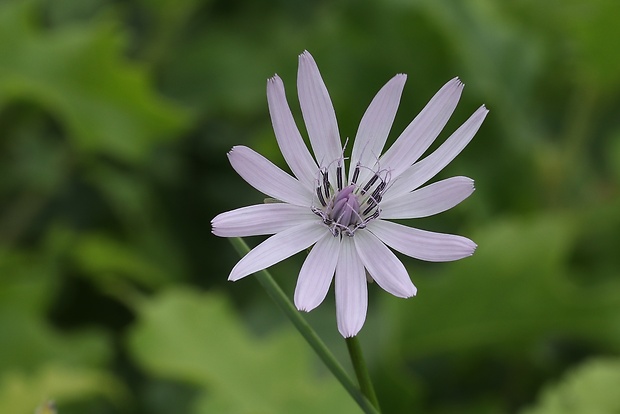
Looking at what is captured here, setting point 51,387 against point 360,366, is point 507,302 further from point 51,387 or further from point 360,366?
point 360,366

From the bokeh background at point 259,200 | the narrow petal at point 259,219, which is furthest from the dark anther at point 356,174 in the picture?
the bokeh background at point 259,200

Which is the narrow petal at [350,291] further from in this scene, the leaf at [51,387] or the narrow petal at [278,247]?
the leaf at [51,387]

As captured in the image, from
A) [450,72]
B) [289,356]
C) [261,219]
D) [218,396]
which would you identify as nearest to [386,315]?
[289,356]

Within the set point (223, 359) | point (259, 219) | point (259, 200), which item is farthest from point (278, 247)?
point (259, 200)

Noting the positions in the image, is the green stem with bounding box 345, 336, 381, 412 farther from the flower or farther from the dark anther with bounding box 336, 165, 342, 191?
the dark anther with bounding box 336, 165, 342, 191

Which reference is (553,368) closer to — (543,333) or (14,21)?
(543,333)

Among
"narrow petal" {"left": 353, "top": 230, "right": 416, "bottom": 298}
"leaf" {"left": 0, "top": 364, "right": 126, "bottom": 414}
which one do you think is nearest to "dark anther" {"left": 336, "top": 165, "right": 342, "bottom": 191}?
"narrow petal" {"left": 353, "top": 230, "right": 416, "bottom": 298}
